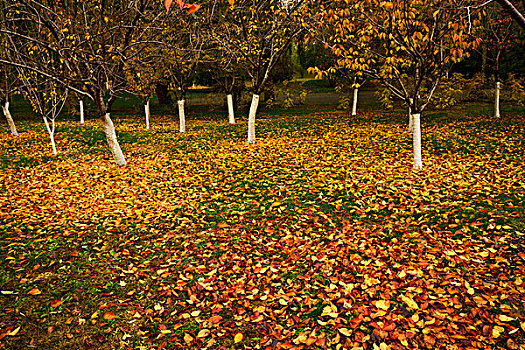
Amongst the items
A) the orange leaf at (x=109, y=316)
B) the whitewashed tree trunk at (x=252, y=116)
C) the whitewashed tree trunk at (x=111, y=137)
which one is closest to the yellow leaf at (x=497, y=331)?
the orange leaf at (x=109, y=316)

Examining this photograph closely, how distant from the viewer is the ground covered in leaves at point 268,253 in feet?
12.9

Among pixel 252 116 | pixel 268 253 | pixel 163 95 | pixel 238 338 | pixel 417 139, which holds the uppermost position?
pixel 163 95

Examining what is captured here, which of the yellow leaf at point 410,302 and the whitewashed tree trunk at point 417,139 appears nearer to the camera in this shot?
the yellow leaf at point 410,302

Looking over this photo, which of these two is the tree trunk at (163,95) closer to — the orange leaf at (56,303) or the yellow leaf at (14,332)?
the orange leaf at (56,303)

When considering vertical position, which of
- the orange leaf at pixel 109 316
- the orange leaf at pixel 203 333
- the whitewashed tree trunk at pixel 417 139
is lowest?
the orange leaf at pixel 203 333

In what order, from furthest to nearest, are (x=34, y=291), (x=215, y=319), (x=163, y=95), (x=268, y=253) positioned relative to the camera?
(x=163, y=95), (x=268, y=253), (x=34, y=291), (x=215, y=319)

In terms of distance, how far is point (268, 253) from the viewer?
568 centimetres

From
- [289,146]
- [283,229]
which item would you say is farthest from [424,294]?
[289,146]

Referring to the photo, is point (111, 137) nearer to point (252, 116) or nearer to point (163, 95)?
point (252, 116)

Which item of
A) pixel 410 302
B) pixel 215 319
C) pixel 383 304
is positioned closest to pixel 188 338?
pixel 215 319

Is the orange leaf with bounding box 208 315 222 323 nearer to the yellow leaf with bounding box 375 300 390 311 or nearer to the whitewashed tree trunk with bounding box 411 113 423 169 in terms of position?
the yellow leaf with bounding box 375 300 390 311

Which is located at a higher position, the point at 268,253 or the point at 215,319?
the point at 268,253

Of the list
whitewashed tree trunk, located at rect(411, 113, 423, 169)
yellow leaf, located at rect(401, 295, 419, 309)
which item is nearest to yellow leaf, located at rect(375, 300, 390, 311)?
yellow leaf, located at rect(401, 295, 419, 309)

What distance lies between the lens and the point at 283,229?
6477 mm
